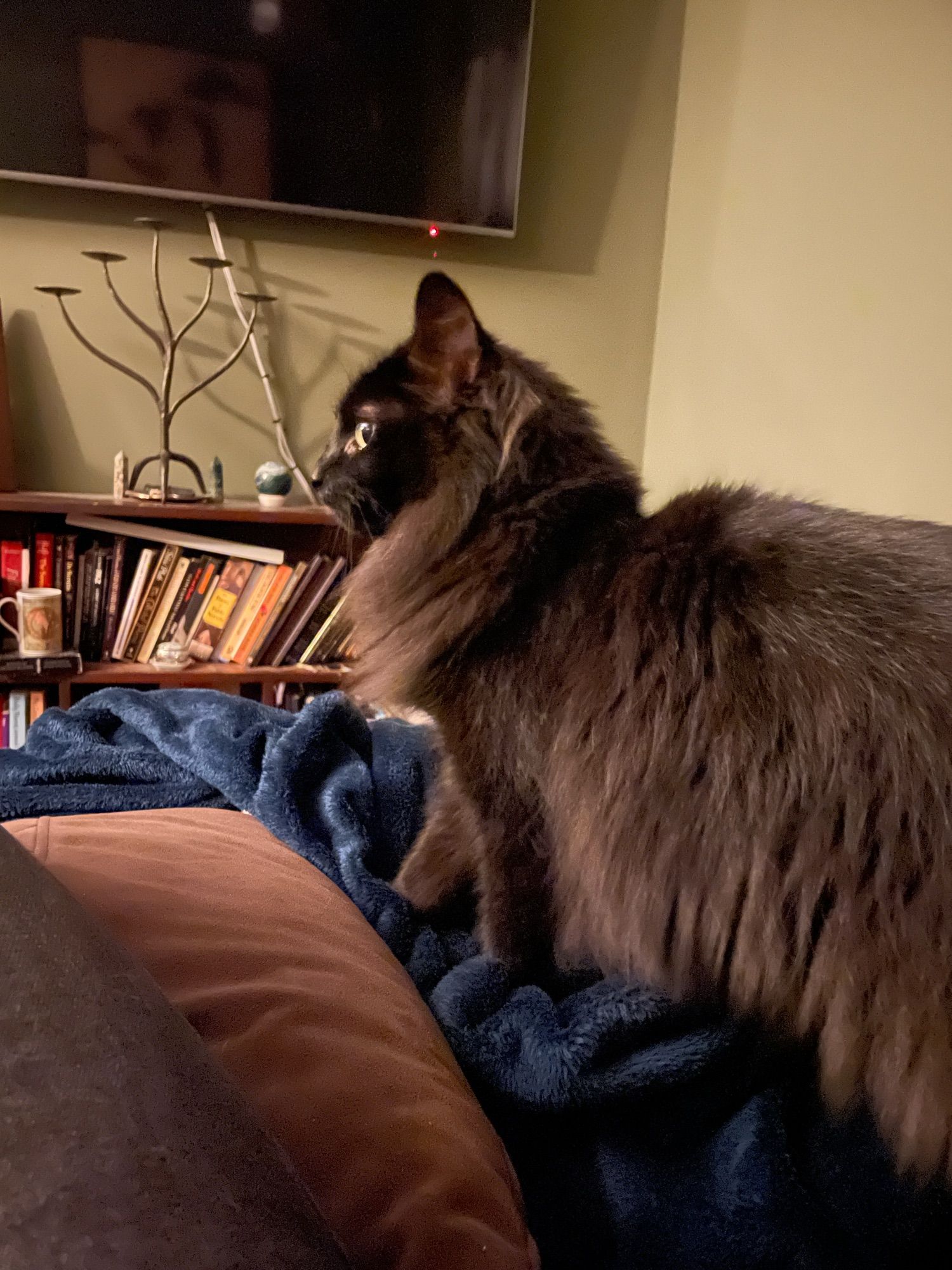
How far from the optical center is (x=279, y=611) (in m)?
2.19

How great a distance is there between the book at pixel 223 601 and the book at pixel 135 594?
156 mm

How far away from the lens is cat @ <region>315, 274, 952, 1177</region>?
0.66 metres

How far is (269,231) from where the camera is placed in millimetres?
2379

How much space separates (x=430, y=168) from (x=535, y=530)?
6.11ft

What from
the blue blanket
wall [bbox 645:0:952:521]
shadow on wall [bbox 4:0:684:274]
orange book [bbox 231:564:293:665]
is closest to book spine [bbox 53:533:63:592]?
orange book [bbox 231:564:293:665]

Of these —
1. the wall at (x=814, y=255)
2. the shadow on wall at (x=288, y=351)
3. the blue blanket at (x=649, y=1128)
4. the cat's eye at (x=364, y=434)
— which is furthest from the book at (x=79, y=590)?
the wall at (x=814, y=255)

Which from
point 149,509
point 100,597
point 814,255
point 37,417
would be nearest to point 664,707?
point 814,255

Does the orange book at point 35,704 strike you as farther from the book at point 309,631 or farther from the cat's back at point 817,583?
the cat's back at point 817,583

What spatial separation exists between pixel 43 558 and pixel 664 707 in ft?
5.94

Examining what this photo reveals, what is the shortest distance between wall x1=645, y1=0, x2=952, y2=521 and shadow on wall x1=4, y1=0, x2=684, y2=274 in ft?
0.57

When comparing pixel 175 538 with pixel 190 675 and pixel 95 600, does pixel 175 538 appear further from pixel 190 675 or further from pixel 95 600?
pixel 190 675

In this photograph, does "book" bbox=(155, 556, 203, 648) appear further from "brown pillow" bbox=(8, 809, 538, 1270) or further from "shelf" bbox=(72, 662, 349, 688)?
"brown pillow" bbox=(8, 809, 538, 1270)

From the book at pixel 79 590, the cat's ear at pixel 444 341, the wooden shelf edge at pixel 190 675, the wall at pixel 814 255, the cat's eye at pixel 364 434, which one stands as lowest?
the wooden shelf edge at pixel 190 675

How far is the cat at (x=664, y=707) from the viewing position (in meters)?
0.66
